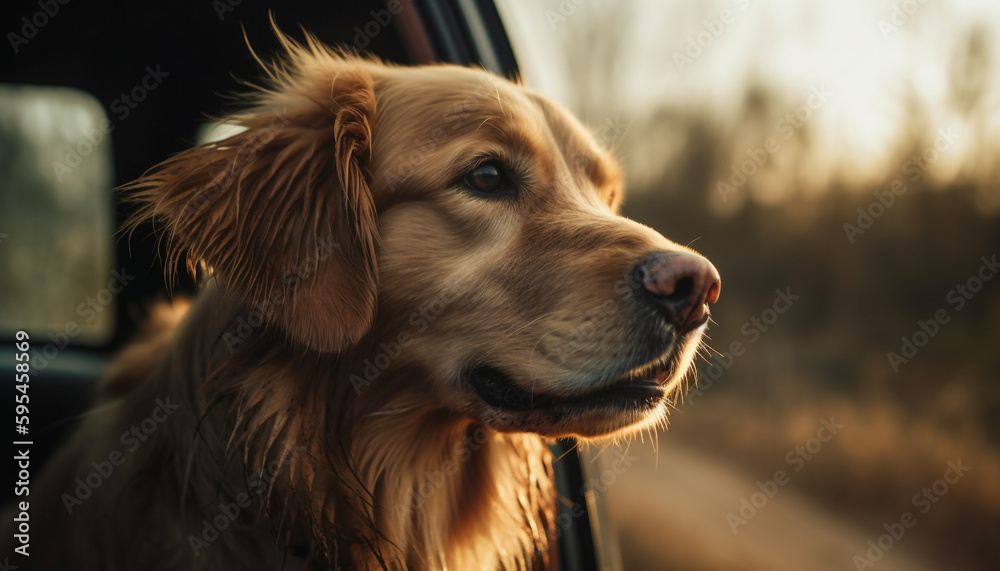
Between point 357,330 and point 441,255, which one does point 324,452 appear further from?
point 441,255

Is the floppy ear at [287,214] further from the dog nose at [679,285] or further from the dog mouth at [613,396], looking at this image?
the dog nose at [679,285]

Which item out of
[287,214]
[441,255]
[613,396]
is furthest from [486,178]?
[613,396]

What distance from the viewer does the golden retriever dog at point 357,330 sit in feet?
4.49

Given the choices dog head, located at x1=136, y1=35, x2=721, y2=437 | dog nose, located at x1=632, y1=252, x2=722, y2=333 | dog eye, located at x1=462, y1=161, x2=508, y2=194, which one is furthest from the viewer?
dog eye, located at x1=462, y1=161, x2=508, y2=194

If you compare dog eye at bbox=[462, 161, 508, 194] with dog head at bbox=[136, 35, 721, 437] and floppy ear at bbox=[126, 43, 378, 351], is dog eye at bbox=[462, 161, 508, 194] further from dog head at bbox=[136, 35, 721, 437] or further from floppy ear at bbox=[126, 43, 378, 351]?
floppy ear at bbox=[126, 43, 378, 351]

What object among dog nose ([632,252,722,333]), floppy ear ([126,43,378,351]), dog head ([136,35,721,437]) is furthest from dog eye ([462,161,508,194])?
dog nose ([632,252,722,333])

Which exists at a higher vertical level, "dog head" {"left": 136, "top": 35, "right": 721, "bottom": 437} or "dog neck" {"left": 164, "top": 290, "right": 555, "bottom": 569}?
"dog head" {"left": 136, "top": 35, "right": 721, "bottom": 437}

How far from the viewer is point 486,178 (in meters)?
1.59

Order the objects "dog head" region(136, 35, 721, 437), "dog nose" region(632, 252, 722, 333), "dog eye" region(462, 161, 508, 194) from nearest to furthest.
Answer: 1. "dog nose" region(632, 252, 722, 333)
2. "dog head" region(136, 35, 721, 437)
3. "dog eye" region(462, 161, 508, 194)

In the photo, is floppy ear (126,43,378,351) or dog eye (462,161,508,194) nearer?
floppy ear (126,43,378,351)

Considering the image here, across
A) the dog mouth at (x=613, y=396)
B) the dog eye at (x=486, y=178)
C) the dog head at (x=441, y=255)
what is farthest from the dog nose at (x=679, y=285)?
the dog eye at (x=486, y=178)

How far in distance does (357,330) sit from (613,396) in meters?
0.67

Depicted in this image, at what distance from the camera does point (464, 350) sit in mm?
1446

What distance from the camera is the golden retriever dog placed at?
4.49ft
